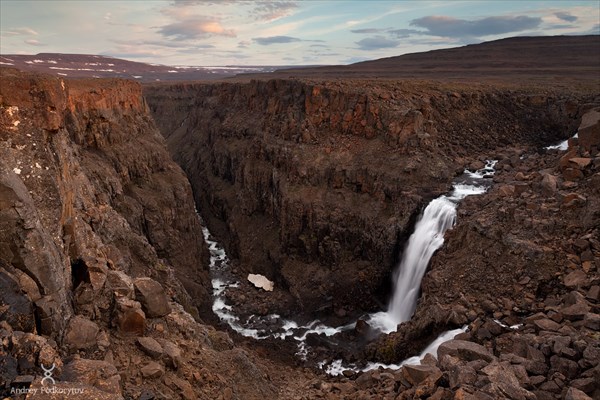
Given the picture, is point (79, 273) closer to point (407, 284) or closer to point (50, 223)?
point (50, 223)

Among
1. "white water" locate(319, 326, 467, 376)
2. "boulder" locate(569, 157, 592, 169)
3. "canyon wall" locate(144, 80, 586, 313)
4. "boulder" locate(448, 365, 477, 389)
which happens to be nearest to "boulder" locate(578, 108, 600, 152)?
"boulder" locate(569, 157, 592, 169)

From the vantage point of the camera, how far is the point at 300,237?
3594cm

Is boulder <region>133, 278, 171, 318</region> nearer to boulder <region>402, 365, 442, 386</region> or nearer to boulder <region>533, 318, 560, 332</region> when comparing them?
boulder <region>402, 365, 442, 386</region>

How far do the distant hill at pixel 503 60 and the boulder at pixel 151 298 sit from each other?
6950 cm

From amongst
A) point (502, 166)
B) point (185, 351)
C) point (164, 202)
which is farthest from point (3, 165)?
point (502, 166)

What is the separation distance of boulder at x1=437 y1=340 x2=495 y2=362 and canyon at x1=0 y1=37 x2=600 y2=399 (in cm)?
7

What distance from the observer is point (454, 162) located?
33344 mm

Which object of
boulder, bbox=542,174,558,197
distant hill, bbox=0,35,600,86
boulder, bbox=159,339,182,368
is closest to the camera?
boulder, bbox=159,339,182,368

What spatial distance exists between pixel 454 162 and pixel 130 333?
2922 centimetres

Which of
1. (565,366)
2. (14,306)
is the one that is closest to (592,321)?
(565,366)

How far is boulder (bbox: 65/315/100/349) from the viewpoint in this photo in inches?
351

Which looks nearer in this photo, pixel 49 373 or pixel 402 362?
pixel 49 373

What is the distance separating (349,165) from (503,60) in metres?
80.3

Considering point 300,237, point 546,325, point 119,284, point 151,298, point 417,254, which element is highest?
point 119,284
